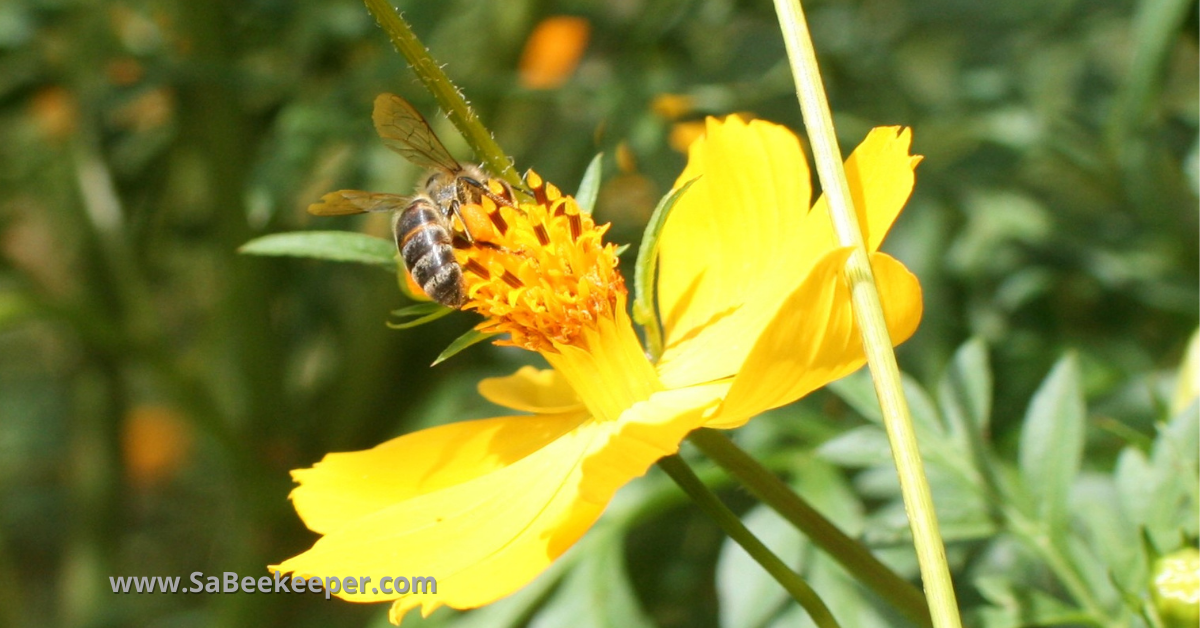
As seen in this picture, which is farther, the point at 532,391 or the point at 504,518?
the point at 532,391

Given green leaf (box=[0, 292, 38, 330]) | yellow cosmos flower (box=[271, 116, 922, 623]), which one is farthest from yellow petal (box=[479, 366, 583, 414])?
green leaf (box=[0, 292, 38, 330])

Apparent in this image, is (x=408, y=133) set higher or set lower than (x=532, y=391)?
higher

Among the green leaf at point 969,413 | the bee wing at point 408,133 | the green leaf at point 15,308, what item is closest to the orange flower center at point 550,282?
the bee wing at point 408,133

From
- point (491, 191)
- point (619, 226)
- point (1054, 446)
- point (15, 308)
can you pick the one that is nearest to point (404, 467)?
point (491, 191)

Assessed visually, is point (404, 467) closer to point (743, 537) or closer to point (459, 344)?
point (459, 344)

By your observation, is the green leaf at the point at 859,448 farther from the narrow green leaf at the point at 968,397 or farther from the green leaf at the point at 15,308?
the green leaf at the point at 15,308

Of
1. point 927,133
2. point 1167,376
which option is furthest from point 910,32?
point 1167,376

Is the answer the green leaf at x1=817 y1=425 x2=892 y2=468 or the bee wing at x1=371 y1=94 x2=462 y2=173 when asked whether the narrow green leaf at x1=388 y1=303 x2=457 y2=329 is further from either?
the green leaf at x1=817 y1=425 x2=892 y2=468

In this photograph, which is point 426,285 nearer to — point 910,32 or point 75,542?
point 910,32
